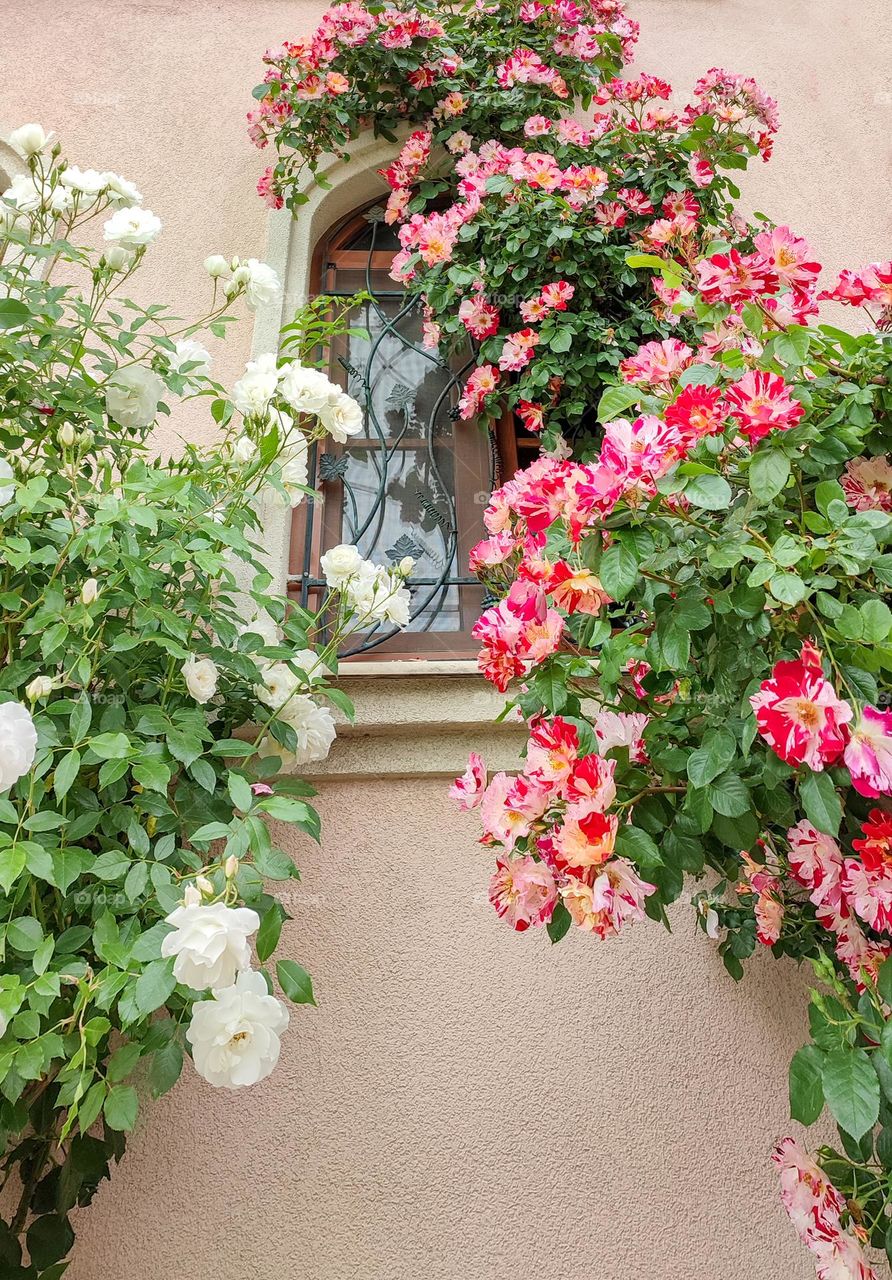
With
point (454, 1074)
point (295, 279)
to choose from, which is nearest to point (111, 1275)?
point (454, 1074)

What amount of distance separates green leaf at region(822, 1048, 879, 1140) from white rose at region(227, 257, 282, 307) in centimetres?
150

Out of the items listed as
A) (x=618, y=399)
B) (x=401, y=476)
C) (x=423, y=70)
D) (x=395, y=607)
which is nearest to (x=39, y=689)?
(x=395, y=607)

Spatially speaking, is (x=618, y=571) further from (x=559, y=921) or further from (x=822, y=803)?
(x=559, y=921)

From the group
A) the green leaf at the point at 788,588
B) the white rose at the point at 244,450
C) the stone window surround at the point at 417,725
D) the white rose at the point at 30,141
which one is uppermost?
the white rose at the point at 30,141

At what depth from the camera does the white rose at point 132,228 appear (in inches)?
55.2

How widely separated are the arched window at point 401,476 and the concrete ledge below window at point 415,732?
0.26 metres

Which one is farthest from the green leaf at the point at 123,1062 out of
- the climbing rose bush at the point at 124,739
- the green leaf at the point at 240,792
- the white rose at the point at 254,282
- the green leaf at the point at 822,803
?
the white rose at the point at 254,282

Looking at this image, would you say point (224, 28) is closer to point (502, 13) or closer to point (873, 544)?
point (502, 13)

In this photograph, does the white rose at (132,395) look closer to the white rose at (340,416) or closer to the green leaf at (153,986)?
the white rose at (340,416)

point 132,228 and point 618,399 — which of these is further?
point 132,228

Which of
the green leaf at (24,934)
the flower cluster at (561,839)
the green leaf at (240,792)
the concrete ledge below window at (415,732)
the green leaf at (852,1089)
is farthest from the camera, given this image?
the concrete ledge below window at (415,732)

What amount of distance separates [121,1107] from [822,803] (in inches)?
34.2

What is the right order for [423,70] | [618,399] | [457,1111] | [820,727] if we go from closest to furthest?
[820,727]
[618,399]
[457,1111]
[423,70]

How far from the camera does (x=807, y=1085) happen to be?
84cm
